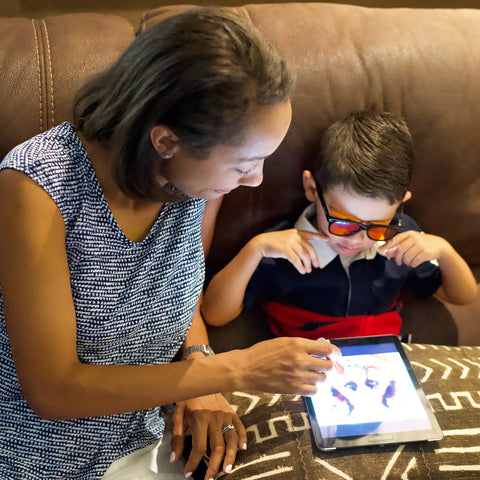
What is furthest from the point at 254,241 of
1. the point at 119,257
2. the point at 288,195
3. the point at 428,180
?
the point at 428,180

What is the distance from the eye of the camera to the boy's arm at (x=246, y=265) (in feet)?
4.26

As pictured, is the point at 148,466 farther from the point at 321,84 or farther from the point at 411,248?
the point at 321,84

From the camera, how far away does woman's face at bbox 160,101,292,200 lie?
0.85 metres

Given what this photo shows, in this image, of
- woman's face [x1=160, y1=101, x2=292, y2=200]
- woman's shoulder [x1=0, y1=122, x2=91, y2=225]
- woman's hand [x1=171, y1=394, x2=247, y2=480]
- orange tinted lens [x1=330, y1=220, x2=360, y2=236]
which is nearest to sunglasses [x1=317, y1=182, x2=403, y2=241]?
orange tinted lens [x1=330, y1=220, x2=360, y2=236]

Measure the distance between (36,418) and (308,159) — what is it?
0.87m

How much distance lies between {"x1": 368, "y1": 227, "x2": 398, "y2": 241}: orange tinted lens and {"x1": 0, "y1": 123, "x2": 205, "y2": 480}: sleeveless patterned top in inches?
16.2

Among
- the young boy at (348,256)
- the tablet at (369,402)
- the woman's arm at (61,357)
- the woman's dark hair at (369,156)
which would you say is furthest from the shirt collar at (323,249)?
the woman's arm at (61,357)

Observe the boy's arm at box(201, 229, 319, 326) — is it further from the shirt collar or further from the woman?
the woman

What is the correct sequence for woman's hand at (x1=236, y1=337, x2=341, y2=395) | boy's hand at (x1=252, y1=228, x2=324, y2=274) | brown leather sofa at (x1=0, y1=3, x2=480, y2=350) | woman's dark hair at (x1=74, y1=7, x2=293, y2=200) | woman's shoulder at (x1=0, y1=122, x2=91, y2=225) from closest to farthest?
1. woman's dark hair at (x1=74, y1=7, x2=293, y2=200)
2. woman's shoulder at (x1=0, y1=122, x2=91, y2=225)
3. woman's hand at (x1=236, y1=337, x2=341, y2=395)
4. brown leather sofa at (x1=0, y1=3, x2=480, y2=350)
5. boy's hand at (x1=252, y1=228, x2=324, y2=274)

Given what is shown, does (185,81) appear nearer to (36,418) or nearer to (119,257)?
(119,257)

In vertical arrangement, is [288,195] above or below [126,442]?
above

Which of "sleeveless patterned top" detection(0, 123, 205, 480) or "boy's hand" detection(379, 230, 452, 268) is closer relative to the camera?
"sleeveless patterned top" detection(0, 123, 205, 480)

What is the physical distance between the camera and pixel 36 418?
1062mm

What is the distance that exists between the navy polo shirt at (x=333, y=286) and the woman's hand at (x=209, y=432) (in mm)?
337
